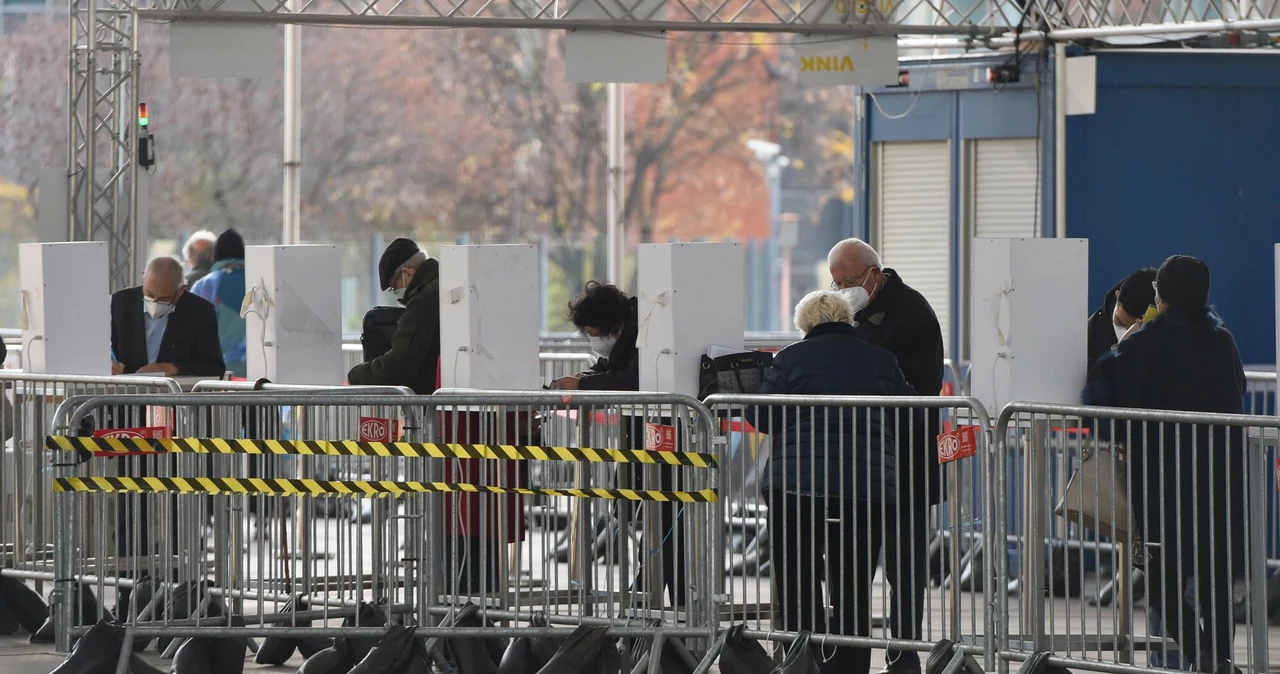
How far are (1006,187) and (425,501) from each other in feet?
22.1

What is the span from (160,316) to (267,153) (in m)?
26.1

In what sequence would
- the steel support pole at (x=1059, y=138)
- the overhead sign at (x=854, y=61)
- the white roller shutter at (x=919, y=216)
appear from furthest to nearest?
the white roller shutter at (x=919, y=216) → the overhead sign at (x=854, y=61) → the steel support pole at (x=1059, y=138)

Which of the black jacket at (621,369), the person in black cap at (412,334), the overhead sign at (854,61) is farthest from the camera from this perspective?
the overhead sign at (854,61)

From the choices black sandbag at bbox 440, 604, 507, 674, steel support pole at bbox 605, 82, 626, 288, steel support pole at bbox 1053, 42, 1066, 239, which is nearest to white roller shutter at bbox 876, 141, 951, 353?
steel support pole at bbox 1053, 42, 1066, 239

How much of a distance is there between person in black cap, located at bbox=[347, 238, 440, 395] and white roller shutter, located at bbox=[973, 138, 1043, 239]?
5.37 m

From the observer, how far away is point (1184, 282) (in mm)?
7867

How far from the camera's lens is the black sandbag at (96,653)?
25.9 ft

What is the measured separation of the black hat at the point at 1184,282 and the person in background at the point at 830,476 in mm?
1149

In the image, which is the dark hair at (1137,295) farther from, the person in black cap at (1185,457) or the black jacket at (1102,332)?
the black jacket at (1102,332)

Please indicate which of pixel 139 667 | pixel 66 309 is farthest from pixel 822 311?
pixel 66 309

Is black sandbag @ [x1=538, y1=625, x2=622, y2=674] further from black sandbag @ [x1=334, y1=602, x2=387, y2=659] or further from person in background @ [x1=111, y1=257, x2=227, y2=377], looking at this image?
person in background @ [x1=111, y1=257, x2=227, y2=377]

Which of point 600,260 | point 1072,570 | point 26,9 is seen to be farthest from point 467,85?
point 1072,570

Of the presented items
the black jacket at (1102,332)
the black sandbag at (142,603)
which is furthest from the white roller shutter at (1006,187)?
the black sandbag at (142,603)

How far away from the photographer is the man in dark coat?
7734 millimetres
